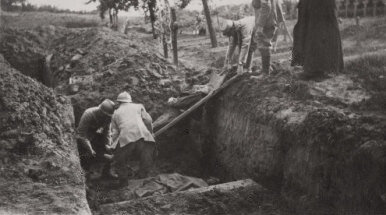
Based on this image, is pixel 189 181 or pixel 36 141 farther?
pixel 189 181

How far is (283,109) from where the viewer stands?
254 inches

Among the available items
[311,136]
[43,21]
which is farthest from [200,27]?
[311,136]

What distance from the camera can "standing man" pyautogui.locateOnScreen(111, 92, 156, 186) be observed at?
700 cm

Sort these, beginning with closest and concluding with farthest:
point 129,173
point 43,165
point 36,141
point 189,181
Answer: point 43,165
point 36,141
point 189,181
point 129,173

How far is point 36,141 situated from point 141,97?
199 inches

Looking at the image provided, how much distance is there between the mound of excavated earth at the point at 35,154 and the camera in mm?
4195

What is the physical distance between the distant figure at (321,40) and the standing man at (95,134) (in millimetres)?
3507

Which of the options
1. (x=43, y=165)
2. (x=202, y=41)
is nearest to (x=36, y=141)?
(x=43, y=165)

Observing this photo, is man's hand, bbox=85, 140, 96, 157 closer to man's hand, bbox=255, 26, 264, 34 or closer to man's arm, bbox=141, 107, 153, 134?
man's arm, bbox=141, 107, 153, 134

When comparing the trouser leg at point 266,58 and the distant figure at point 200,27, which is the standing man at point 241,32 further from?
the distant figure at point 200,27

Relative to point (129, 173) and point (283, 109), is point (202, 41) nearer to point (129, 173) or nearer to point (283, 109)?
point (129, 173)

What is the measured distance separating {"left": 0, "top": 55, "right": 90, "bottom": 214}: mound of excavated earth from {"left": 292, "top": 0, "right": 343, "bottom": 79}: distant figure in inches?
161

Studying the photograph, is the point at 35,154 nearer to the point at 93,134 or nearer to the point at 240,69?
the point at 93,134

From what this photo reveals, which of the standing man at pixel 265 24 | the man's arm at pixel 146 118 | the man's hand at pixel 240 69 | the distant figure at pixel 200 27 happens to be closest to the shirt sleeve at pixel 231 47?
the man's hand at pixel 240 69
